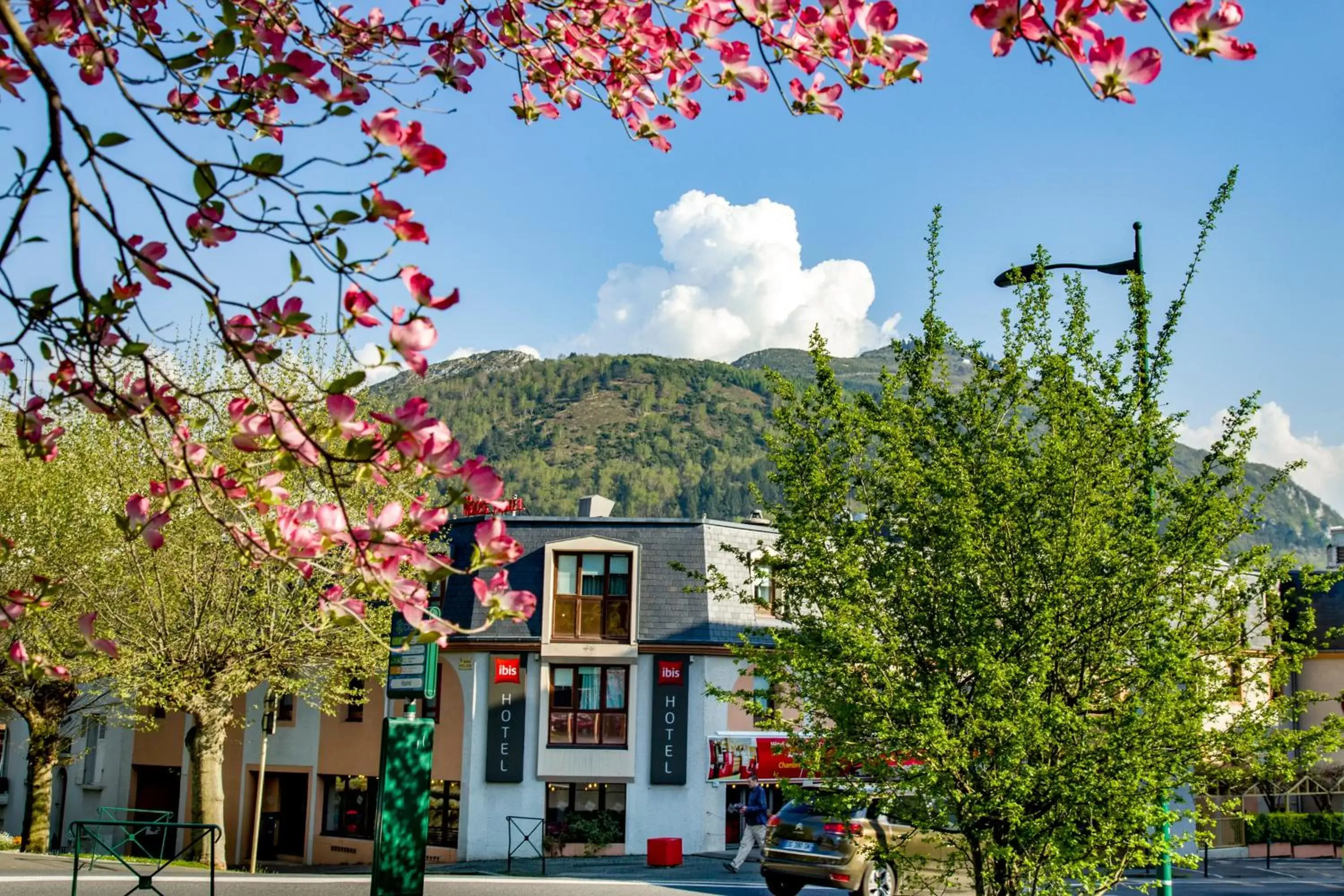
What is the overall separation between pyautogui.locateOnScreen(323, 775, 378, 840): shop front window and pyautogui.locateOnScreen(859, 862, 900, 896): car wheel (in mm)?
17954

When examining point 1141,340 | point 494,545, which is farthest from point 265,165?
point 1141,340

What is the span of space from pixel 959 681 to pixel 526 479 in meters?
175

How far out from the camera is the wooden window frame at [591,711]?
29812 millimetres

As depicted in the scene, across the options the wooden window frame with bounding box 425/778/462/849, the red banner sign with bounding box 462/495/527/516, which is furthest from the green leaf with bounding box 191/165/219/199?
the wooden window frame with bounding box 425/778/462/849

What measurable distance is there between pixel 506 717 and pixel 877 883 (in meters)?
14.4

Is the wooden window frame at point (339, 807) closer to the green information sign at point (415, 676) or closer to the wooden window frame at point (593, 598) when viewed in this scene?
the wooden window frame at point (593, 598)

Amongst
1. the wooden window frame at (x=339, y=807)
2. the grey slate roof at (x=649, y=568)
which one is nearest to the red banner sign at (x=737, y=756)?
the grey slate roof at (x=649, y=568)

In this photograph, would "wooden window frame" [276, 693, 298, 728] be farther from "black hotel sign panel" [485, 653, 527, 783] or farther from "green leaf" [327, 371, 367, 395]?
"green leaf" [327, 371, 367, 395]

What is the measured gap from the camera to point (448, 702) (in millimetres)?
30484

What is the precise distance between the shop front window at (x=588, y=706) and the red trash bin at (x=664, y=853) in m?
4.02

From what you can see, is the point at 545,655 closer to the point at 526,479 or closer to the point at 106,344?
the point at 106,344

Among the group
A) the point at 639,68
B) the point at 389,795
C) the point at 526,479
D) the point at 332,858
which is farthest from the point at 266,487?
the point at 526,479

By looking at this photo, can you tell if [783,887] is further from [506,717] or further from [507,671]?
[506,717]

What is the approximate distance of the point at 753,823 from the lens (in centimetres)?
2450
